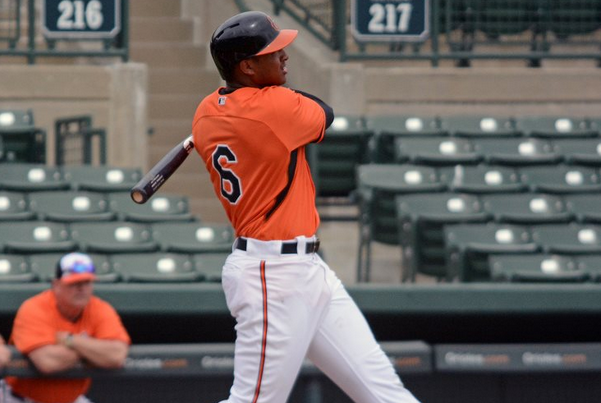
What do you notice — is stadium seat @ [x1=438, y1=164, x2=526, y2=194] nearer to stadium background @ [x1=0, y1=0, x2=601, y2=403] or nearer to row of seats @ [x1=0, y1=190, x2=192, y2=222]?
stadium background @ [x1=0, y1=0, x2=601, y2=403]

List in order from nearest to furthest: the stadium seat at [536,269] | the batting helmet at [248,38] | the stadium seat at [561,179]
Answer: the batting helmet at [248,38] → the stadium seat at [536,269] → the stadium seat at [561,179]

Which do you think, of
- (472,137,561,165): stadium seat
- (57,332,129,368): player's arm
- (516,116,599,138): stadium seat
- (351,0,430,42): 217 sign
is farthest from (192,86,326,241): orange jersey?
(351,0,430,42): 217 sign

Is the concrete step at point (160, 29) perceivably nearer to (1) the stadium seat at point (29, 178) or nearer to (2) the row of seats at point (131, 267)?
(1) the stadium seat at point (29, 178)

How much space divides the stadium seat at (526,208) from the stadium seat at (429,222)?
93 mm

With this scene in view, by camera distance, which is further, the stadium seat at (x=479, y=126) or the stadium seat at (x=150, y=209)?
the stadium seat at (x=479, y=126)

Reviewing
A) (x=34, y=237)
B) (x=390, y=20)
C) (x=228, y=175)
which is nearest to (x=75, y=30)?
(x=390, y=20)

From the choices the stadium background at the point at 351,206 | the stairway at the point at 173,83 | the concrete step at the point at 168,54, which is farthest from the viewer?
the concrete step at the point at 168,54

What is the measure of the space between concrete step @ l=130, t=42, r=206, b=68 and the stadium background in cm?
1

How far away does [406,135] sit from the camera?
27.0ft

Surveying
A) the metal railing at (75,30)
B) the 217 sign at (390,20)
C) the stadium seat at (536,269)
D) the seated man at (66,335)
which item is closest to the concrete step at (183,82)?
the metal railing at (75,30)

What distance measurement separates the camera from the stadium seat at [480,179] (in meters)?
7.43

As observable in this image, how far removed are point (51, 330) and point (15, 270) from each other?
6.76ft

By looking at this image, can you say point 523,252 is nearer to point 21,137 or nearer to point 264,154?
point 21,137

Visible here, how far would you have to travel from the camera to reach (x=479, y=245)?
6.52 meters
